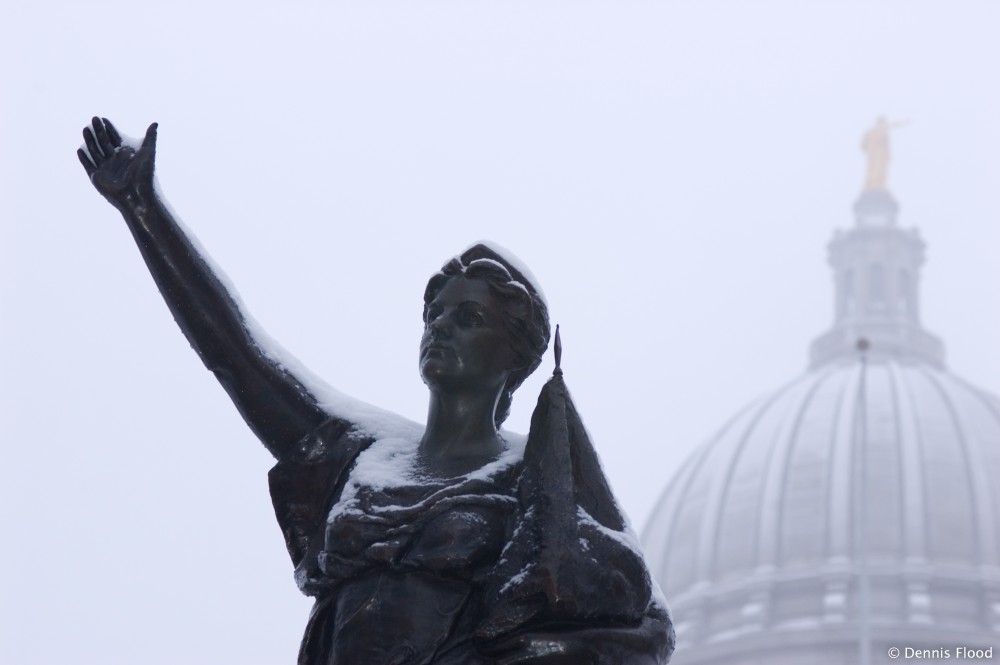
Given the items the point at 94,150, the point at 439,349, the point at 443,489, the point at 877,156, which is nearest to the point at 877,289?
the point at 877,156

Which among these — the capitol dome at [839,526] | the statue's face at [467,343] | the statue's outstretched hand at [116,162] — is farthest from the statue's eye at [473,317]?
the capitol dome at [839,526]

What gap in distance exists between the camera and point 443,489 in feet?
20.2

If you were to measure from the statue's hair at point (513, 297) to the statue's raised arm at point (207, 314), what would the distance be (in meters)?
0.43

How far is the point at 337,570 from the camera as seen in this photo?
6098mm

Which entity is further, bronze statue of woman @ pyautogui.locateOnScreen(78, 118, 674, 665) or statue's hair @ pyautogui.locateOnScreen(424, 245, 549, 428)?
statue's hair @ pyautogui.locateOnScreen(424, 245, 549, 428)

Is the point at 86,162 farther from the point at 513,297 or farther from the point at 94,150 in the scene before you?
the point at 513,297

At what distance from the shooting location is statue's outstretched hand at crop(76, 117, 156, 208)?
6465 mm

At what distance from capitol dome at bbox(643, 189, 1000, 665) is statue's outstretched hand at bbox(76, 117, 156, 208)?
57248 millimetres

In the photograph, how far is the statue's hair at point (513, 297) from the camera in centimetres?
635

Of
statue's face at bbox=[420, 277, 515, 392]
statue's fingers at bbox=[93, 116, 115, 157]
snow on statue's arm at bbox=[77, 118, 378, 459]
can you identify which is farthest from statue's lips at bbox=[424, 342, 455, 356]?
statue's fingers at bbox=[93, 116, 115, 157]

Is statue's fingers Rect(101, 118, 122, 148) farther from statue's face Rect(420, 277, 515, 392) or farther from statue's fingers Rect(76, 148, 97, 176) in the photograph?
statue's face Rect(420, 277, 515, 392)

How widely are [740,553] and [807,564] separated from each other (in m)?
2.47

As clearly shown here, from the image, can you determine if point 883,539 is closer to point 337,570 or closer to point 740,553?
point 740,553

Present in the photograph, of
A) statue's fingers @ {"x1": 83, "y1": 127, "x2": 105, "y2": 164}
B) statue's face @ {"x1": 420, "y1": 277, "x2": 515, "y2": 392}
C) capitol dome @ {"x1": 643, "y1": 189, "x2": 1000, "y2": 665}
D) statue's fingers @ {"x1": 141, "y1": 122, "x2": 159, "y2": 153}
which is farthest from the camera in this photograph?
capitol dome @ {"x1": 643, "y1": 189, "x2": 1000, "y2": 665}
